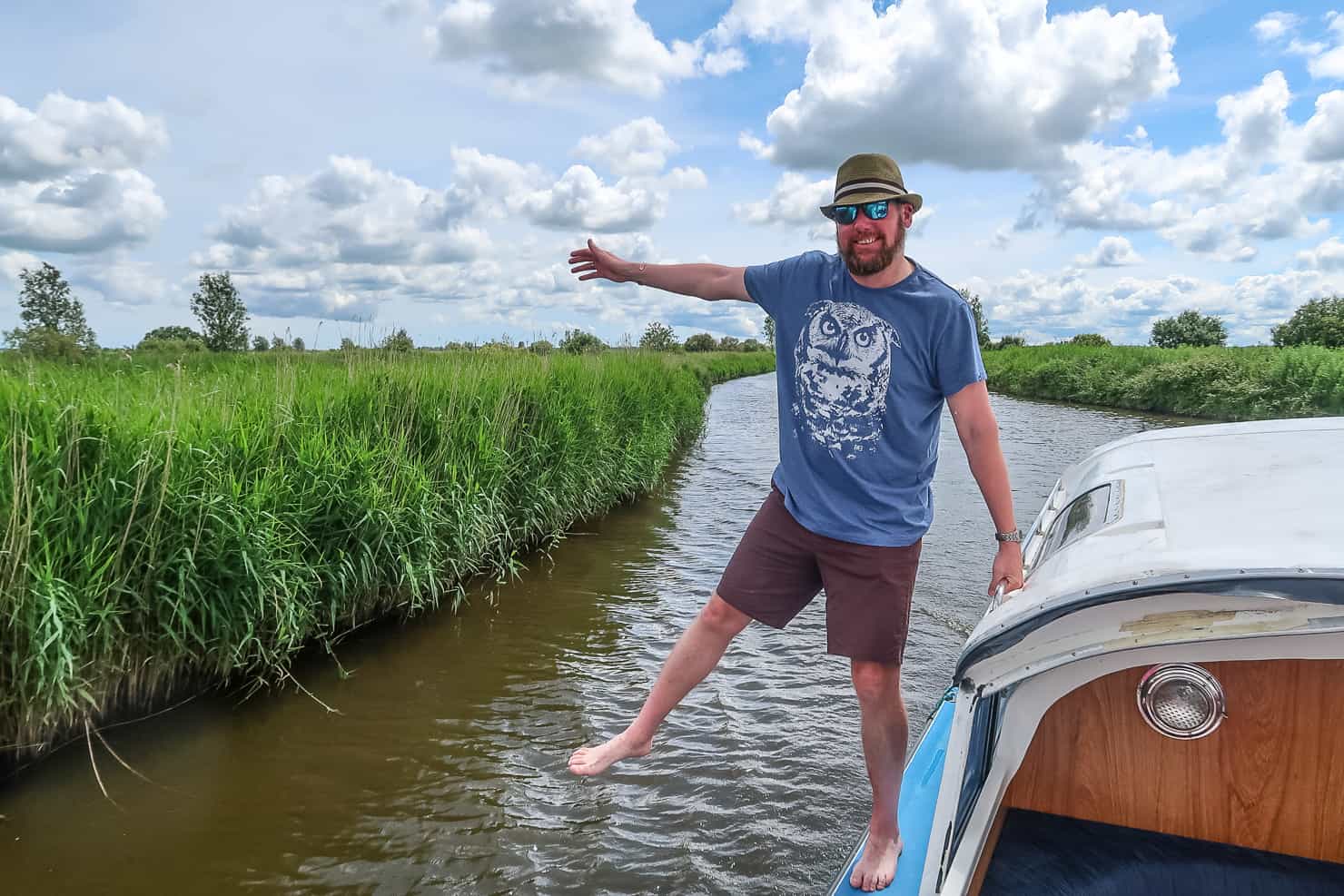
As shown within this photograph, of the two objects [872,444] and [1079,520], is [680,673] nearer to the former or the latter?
[872,444]

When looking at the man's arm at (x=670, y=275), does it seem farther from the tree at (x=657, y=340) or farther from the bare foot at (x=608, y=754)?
the tree at (x=657, y=340)

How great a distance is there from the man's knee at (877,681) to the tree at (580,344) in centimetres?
1063

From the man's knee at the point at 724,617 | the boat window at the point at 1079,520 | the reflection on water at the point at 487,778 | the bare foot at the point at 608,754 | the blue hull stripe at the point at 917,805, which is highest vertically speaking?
the boat window at the point at 1079,520

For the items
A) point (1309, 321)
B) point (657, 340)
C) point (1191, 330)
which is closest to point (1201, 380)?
point (657, 340)

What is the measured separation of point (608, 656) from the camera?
222 inches

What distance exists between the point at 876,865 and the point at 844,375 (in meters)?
1.56

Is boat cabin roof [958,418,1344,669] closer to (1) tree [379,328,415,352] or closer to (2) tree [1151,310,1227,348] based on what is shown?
(1) tree [379,328,415,352]

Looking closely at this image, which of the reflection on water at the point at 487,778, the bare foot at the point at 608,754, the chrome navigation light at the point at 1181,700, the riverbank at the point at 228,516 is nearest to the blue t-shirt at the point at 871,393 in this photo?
the chrome navigation light at the point at 1181,700

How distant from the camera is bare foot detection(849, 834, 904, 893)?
2695 mm

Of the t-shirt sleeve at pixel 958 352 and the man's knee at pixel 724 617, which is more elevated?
the t-shirt sleeve at pixel 958 352

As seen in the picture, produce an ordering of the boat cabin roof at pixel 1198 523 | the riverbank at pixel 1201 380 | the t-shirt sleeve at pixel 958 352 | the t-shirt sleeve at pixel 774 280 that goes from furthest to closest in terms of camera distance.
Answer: the riverbank at pixel 1201 380, the t-shirt sleeve at pixel 774 280, the t-shirt sleeve at pixel 958 352, the boat cabin roof at pixel 1198 523

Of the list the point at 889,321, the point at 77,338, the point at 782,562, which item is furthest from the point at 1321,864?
the point at 77,338

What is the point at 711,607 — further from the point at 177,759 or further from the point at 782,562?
the point at 177,759

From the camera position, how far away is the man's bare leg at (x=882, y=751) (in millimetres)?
2766
